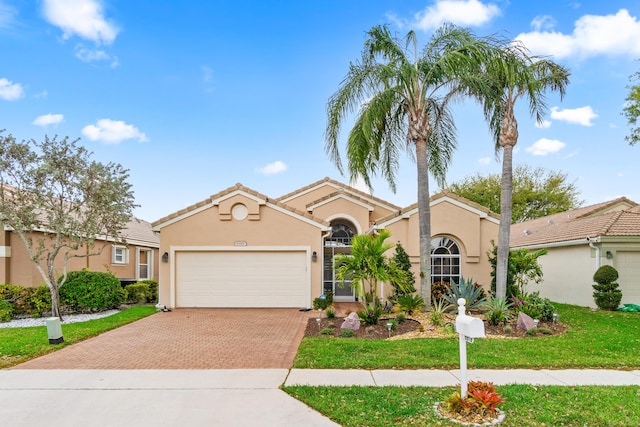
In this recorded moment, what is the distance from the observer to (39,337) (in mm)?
9875

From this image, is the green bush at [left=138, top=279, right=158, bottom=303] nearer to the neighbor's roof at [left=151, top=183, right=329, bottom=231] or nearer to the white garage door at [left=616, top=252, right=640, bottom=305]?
the neighbor's roof at [left=151, top=183, right=329, bottom=231]

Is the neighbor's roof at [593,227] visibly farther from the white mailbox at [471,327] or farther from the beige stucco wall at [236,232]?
the white mailbox at [471,327]

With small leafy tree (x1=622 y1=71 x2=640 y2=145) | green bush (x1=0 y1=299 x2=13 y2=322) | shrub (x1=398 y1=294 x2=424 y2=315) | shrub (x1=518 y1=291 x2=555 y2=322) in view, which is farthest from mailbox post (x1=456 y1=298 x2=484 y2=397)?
small leafy tree (x1=622 y1=71 x2=640 y2=145)

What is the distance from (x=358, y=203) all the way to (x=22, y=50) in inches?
520

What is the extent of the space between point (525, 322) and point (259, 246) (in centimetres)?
900

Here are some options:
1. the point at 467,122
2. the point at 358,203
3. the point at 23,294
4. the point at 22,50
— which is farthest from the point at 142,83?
the point at 467,122

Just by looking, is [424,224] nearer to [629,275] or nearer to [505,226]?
[505,226]

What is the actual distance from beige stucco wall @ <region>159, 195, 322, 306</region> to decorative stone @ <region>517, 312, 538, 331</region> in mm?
7008

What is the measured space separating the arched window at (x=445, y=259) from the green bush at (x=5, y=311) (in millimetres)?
14251

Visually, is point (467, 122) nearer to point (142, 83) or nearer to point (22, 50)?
point (142, 83)

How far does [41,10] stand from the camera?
11.7m

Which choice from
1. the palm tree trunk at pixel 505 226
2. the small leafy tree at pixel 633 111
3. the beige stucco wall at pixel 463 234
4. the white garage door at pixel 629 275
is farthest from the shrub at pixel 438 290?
the small leafy tree at pixel 633 111

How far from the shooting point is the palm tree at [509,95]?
1199 centimetres

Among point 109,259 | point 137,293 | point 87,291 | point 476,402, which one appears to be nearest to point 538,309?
point 476,402
